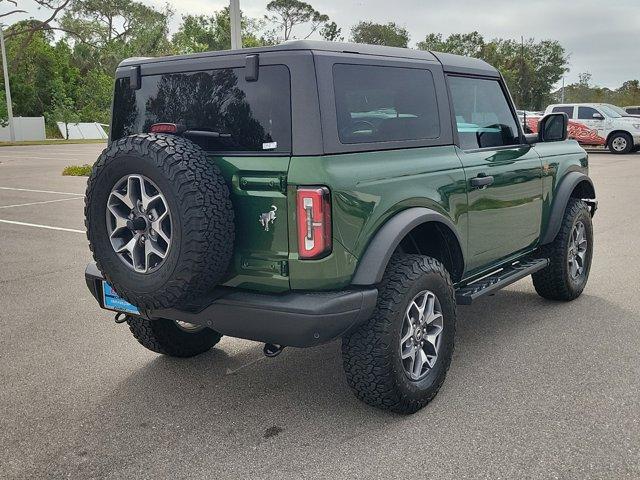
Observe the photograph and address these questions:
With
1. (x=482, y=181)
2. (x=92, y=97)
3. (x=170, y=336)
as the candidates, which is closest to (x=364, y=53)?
(x=482, y=181)

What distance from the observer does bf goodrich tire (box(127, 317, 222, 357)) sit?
4.18m

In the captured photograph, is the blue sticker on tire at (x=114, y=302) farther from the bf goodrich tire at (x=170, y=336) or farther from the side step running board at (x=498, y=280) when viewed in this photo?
the side step running board at (x=498, y=280)

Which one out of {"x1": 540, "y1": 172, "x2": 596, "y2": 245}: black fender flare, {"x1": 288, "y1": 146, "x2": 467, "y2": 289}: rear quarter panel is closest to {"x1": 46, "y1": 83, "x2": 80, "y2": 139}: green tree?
{"x1": 540, "y1": 172, "x2": 596, "y2": 245}: black fender flare

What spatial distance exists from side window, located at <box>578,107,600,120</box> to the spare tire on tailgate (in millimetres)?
21893

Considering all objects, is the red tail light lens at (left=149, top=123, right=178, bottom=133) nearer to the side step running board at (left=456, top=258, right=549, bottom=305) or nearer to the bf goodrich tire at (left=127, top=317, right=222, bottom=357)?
the bf goodrich tire at (left=127, top=317, right=222, bottom=357)

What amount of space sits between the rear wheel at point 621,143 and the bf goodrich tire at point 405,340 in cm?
2165

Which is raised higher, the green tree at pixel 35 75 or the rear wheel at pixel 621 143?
the green tree at pixel 35 75

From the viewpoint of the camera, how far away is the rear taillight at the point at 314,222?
301 cm

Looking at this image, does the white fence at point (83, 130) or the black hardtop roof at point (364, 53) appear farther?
the white fence at point (83, 130)

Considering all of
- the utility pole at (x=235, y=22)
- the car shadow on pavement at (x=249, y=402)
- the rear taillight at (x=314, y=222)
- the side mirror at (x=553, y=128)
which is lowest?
the car shadow on pavement at (x=249, y=402)

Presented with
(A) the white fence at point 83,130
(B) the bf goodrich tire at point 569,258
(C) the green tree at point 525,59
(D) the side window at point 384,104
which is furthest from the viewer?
(C) the green tree at point 525,59

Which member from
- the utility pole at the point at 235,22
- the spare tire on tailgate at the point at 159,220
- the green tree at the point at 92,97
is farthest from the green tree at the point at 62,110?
the spare tire on tailgate at the point at 159,220

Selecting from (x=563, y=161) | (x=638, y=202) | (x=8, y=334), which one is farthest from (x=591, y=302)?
(x=638, y=202)

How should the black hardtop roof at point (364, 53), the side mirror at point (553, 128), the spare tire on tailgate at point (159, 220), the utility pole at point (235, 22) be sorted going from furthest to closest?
the utility pole at point (235, 22), the side mirror at point (553, 128), the black hardtop roof at point (364, 53), the spare tire on tailgate at point (159, 220)
